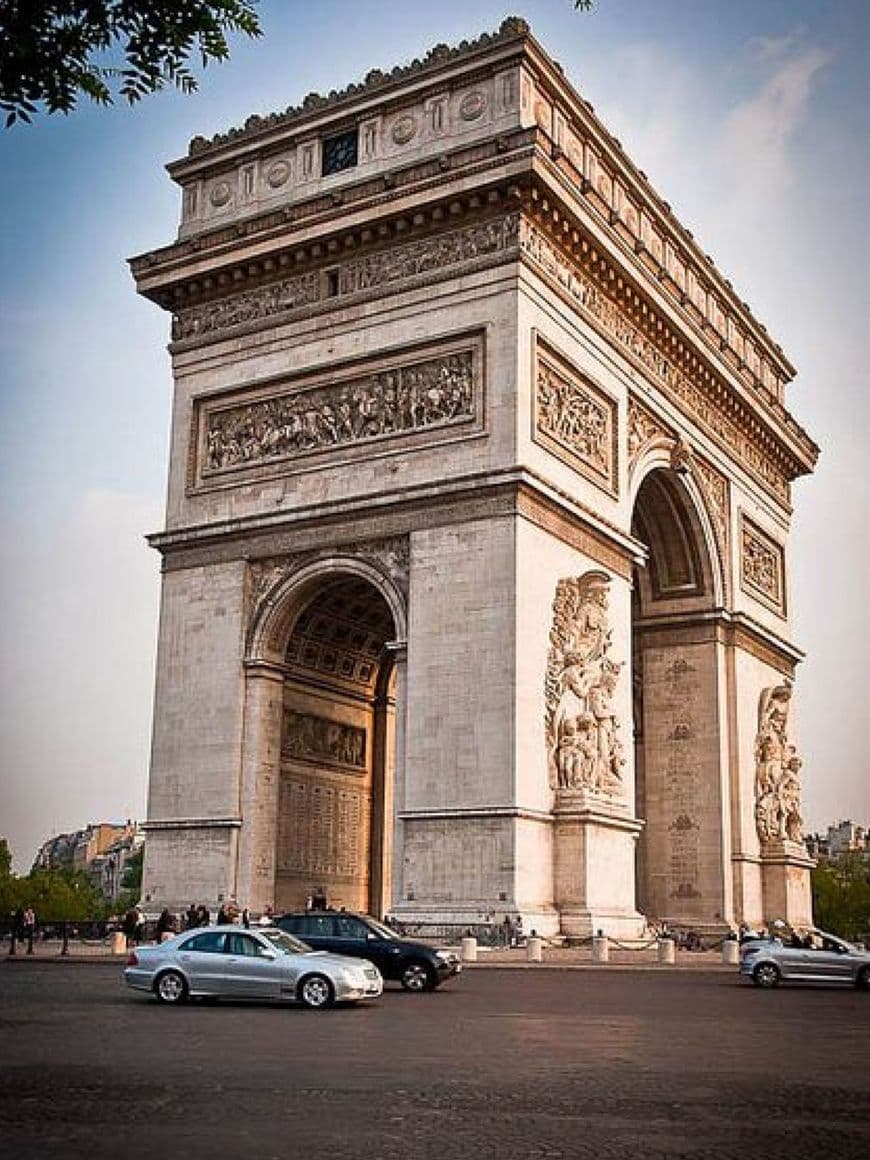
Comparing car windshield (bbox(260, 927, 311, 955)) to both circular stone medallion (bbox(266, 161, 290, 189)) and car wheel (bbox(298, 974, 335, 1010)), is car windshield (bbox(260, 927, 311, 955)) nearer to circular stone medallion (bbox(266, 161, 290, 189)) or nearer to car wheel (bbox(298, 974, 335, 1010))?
car wheel (bbox(298, 974, 335, 1010))

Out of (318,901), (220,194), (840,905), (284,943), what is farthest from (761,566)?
(840,905)

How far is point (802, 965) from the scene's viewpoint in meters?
24.4

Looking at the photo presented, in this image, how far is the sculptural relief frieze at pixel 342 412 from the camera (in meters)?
31.5

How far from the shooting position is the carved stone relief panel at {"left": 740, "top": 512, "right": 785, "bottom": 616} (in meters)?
42.8

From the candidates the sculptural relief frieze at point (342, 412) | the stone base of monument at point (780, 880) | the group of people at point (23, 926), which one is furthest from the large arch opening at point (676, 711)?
the group of people at point (23, 926)

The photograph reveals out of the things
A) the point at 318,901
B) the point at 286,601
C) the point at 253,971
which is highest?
the point at 286,601

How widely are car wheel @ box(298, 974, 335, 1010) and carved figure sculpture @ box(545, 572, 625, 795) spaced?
13.7 m

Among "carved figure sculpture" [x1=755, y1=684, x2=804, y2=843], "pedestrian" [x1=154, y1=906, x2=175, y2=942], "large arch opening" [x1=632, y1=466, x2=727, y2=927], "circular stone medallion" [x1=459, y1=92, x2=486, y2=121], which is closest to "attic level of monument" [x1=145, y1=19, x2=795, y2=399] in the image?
"circular stone medallion" [x1=459, y1=92, x2=486, y2=121]

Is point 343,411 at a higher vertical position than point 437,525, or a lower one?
higher

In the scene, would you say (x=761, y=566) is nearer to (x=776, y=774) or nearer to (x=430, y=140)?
(x=776, y=774)

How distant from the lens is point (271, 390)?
113 ft

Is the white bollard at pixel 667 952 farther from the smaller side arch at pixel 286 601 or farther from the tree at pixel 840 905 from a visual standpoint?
the tree at pixel 840 905

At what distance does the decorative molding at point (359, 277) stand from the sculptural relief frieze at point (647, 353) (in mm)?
755

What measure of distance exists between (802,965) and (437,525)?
11.4 metres
